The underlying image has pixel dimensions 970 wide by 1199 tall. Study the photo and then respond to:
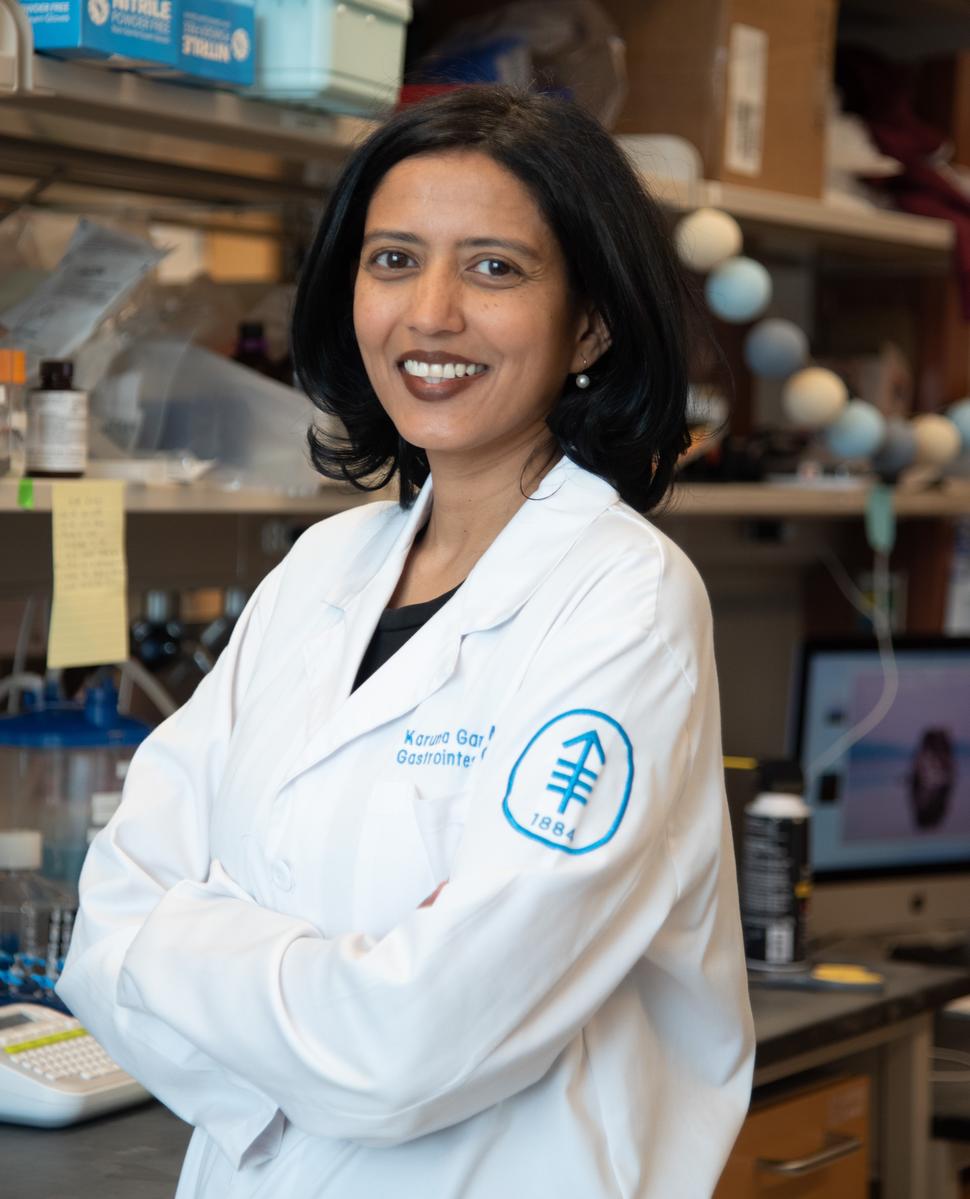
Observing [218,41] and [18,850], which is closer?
[218,41]

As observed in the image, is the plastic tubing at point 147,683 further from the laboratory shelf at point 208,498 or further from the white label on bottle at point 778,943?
the white label on bottle at point 778,943

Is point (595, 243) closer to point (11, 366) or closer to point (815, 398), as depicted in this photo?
point (11, 366)

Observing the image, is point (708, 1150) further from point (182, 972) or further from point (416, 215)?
point (416, 215)

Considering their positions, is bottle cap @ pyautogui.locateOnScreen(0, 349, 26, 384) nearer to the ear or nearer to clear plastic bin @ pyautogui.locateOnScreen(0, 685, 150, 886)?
clear plastic bin @ pyautogui.locateOnScreen(0, 685, 150, 886)

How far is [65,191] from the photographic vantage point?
2.01 metres

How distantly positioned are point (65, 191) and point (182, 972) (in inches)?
46.5

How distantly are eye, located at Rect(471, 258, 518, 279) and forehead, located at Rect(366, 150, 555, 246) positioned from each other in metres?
0.02

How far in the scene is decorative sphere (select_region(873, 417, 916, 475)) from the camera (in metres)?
2.55

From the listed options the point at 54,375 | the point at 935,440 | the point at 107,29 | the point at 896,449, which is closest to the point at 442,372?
the point at 107,29

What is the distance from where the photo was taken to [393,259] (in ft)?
4.24


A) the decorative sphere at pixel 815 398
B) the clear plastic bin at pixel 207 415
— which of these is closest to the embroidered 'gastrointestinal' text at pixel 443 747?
the clear plastic bin at pixel 207 415

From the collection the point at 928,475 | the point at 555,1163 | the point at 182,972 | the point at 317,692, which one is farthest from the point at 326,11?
the point at 928,475

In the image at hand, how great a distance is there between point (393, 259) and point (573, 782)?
0.46 m

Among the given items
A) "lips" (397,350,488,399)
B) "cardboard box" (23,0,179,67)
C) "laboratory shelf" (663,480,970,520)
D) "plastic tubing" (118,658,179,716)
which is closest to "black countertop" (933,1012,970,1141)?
"laboratory shelf" (663,480,970,520)
